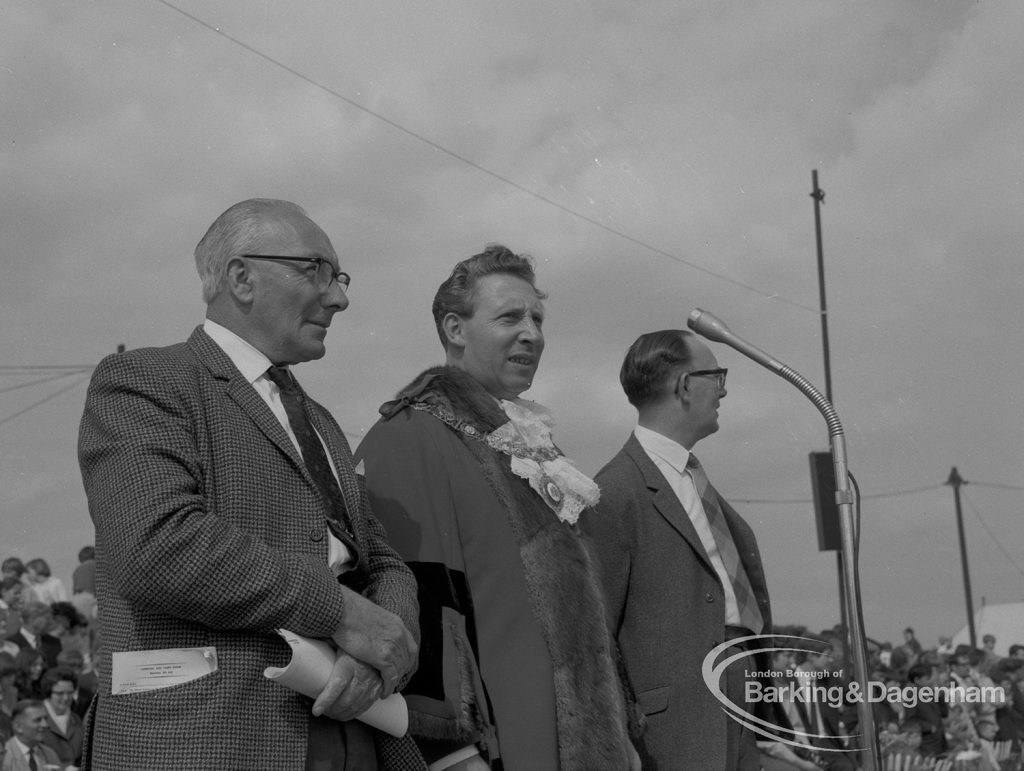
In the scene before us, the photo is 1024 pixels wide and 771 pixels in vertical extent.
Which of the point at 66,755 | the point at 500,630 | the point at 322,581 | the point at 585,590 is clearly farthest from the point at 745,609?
the point at 66,755

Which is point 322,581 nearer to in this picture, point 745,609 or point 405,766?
point 405,766

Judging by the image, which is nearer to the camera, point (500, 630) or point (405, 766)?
point (405, 766)

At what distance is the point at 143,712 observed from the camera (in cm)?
218

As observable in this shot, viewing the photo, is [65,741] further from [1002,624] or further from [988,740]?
[1002,624]

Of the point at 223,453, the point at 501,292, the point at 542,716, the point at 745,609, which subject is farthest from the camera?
the point at 745,609

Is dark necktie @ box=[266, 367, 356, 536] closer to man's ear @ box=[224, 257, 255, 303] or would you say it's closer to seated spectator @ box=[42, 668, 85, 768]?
man's ear @ box=[224, 257, 255, 303]

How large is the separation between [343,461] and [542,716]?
730mm

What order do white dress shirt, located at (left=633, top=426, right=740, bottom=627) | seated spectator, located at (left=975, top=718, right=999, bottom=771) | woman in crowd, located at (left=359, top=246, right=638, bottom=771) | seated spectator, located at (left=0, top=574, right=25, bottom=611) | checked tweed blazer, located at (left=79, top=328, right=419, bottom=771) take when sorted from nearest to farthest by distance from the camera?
checked tweed blazer, located at (left=79, top=328, right=419, bottom=771), woman in crowd, located at (left=359, top=246, right=638, bottom=771), white dress shirt, located at (left=633, top=426, right=740, bottom=627), seated spectator, located at (left=0, top=574, right=25, bottom=611), seated spectator, located at (left=975, top=718, right=999, bottom=771)

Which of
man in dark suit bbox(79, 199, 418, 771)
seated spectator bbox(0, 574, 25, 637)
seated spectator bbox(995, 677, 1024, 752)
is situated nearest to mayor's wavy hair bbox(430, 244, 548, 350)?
man in dark suit bbox(79, 199, 418, 771)

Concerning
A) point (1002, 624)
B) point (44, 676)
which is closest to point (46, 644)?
point (44, 676)

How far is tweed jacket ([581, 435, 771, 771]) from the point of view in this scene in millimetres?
3596

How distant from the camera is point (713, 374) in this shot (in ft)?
14.1

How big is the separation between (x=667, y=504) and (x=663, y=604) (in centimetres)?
33

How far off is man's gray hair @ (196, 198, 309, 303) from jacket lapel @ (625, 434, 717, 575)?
1.64m
